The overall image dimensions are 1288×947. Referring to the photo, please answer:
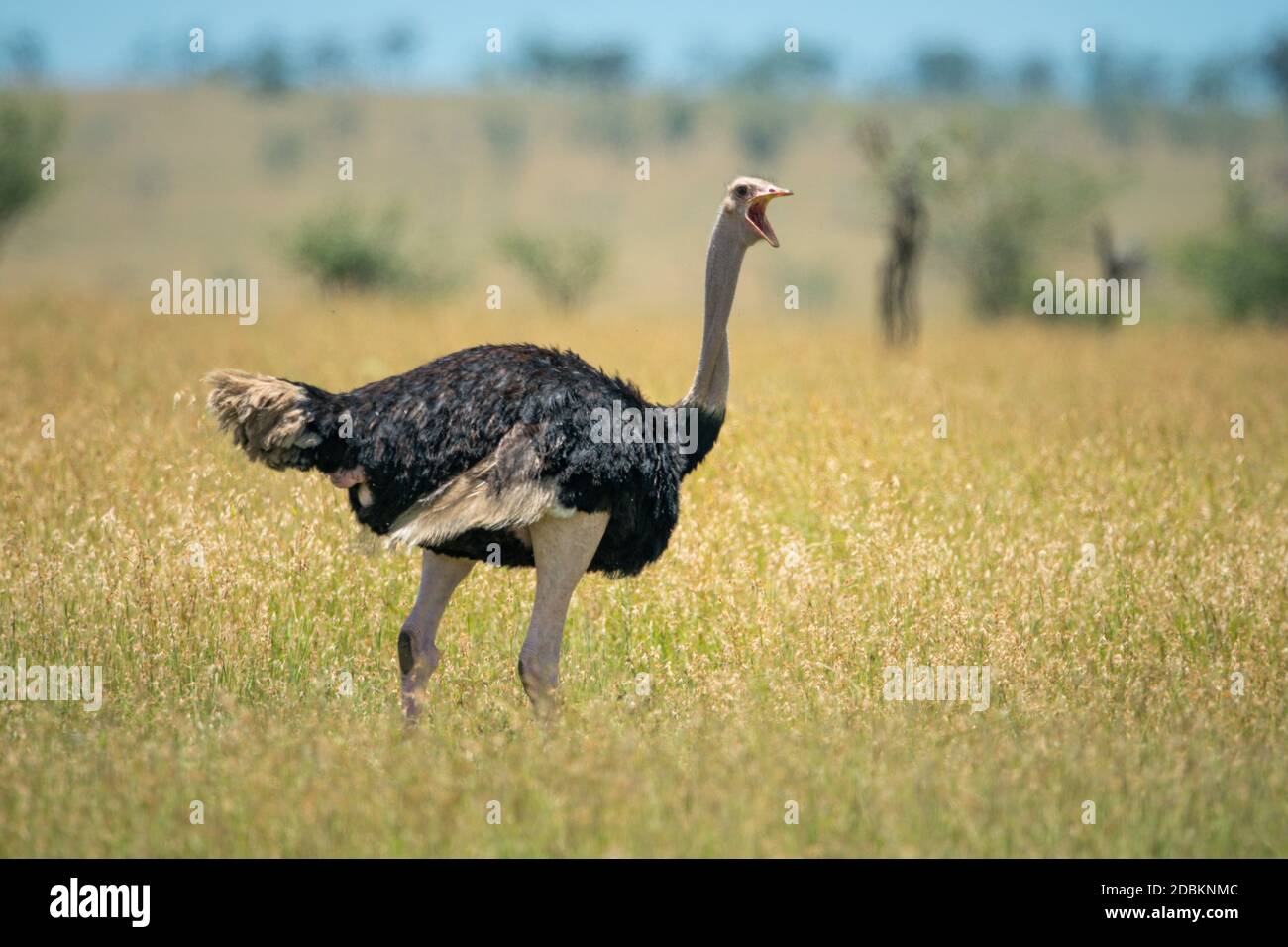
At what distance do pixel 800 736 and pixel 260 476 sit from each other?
4256 mm

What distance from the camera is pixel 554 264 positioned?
34969mm

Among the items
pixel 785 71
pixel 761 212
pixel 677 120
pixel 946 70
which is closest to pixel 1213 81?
pixel 946 70

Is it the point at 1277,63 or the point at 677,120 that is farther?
the point at 677,120

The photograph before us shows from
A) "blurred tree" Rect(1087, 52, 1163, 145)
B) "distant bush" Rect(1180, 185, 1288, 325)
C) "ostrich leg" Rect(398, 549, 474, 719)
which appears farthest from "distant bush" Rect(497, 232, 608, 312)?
"blurred tree" Rect(1087, 52, 1163, 145)

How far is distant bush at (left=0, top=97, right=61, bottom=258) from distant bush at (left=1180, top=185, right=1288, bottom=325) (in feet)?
76.3

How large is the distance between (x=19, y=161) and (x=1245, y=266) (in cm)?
2386

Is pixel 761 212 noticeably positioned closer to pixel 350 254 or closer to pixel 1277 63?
pixel 350 254

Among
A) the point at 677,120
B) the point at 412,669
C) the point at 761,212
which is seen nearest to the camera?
the point at 412,669

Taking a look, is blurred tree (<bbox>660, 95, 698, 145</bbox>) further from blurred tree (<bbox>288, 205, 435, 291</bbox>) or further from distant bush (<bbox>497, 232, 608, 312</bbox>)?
blurred tree (<bbox>288, 205, 435, 291</bbox>)
